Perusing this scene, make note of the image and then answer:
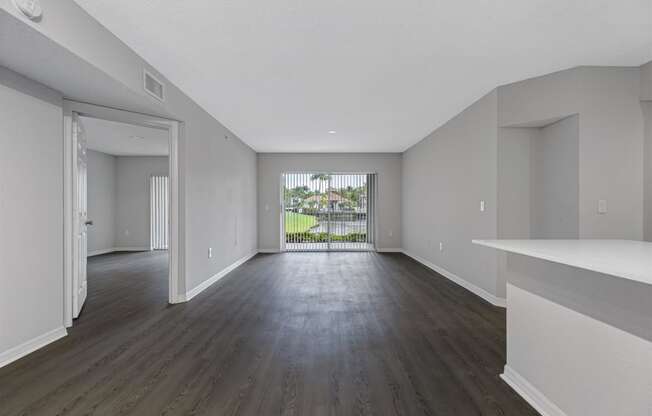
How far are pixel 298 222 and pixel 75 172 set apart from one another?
5.42 metres

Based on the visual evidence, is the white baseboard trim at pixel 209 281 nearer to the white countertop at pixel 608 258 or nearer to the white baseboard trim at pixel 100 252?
the white countertop at pixel 608 258

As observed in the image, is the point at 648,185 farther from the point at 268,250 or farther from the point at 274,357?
the point at 268,250

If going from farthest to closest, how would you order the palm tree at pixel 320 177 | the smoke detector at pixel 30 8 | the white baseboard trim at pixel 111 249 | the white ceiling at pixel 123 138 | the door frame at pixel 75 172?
the palm tree at pixel 320 177, the white baseboard trim at pixel 111 249, the white ceiling at pixel 123 138, the door frame at pixel 75 172, the smoke detector at pixel 30 8

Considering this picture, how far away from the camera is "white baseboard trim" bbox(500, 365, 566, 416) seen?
1691mm

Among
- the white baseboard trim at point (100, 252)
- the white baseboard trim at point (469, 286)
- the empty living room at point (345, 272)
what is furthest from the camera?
the white baseboard trim at point (100, 252)

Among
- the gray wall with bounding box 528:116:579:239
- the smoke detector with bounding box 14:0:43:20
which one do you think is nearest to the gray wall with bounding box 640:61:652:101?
the gray wall with bounding box 528:116:579:239

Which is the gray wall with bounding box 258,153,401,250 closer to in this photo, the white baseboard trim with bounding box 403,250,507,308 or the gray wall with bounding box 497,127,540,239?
the white baseboard trim with bounding box 403,250,507,308

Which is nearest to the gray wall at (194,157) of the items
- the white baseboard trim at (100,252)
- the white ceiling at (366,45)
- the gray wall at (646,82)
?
the white ceiling at (366,45)

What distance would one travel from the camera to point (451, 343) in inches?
102

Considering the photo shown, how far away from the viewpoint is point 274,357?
2379 millimetres

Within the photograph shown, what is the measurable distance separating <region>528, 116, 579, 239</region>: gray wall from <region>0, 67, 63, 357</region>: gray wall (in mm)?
4830

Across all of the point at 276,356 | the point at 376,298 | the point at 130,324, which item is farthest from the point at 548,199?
the point at 130,324

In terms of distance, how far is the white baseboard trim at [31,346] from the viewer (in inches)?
89.4

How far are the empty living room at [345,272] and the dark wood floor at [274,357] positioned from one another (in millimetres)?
20
